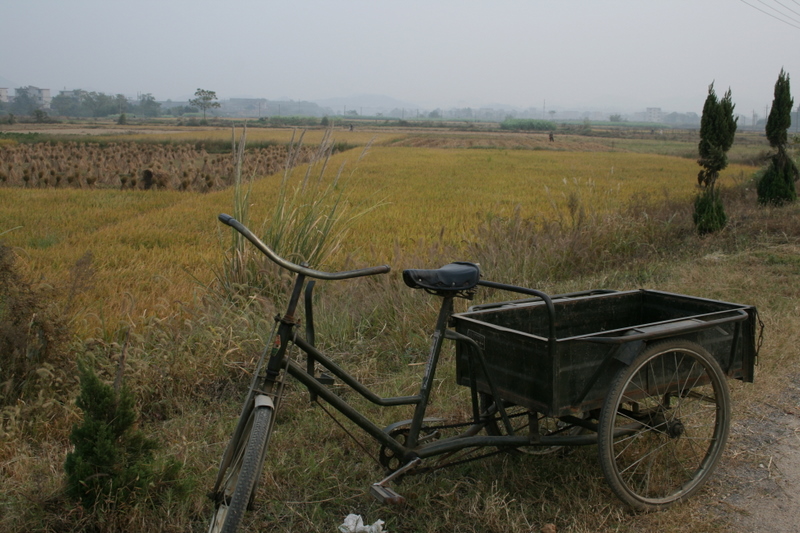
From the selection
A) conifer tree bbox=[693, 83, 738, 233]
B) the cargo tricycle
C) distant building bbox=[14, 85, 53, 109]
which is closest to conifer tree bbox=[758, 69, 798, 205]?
conifer tree bbox=[693, 83, 738, 233]

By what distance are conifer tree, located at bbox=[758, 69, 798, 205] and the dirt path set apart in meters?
10.8

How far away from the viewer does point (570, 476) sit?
326 centimetres

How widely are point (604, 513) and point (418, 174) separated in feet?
59.4

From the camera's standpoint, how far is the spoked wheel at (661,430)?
2.91 meters

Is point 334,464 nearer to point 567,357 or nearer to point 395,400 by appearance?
point 395,400

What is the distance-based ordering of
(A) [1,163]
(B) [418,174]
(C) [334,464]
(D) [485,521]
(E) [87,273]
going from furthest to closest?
(B) [418,174] → (A) [1,163] → (E) [87,273] → (C) [334,464] → (D) [485,521]

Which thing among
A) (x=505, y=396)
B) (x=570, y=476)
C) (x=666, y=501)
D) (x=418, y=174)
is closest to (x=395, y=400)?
(x=505, y=396)

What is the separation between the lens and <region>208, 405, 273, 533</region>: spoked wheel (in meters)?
2.19

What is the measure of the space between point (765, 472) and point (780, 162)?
12221 mm

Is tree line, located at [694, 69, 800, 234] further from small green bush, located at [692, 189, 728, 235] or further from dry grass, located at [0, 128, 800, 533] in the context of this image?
dry grass, located at [0, 128, 800, 533]

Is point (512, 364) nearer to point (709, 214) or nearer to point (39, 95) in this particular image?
point (709, 214)

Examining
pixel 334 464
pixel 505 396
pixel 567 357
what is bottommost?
pixel 334 464

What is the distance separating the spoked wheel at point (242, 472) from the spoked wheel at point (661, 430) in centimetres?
139

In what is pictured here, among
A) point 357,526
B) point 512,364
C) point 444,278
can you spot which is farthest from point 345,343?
point 444,278
